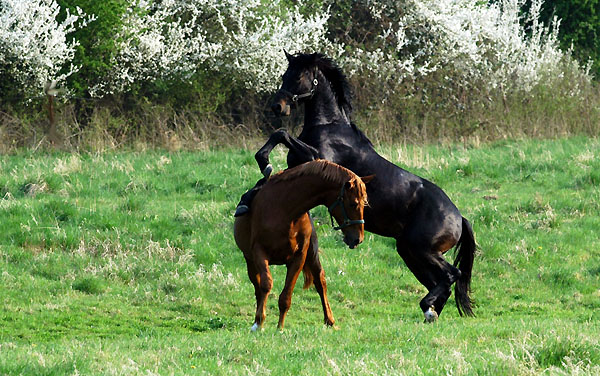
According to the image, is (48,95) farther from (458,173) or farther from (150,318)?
(150,318)

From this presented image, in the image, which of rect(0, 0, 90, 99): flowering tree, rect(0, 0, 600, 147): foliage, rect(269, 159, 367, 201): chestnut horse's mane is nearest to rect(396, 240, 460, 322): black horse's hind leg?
rect(269, 159, 367, 201): chestnut horse's mane

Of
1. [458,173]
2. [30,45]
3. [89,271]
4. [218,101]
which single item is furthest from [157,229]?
[218,101]

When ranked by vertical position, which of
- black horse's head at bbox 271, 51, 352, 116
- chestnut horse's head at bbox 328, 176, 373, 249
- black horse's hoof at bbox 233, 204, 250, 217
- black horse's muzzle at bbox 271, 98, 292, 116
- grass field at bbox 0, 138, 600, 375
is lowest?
grass field at bbox 0, 138, 600, 375

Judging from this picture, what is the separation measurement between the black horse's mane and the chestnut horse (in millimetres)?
1706

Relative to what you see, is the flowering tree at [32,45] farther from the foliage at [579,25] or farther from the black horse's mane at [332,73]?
the foliage at [579,25]

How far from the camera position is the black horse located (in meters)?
9.76

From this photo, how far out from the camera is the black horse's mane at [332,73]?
9.88 meters

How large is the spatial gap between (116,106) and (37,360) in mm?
16960

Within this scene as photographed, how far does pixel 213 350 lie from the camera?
723cm

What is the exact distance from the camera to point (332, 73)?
33.0 feet

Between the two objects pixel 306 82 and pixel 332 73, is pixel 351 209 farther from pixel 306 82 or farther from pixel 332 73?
pixel 332 73

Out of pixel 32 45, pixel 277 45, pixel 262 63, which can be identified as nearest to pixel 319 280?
pixel 32 45

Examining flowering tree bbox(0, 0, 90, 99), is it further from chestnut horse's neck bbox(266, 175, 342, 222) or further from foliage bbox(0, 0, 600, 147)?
chestnut horse's neck bbox(266, 175, 342, 222)

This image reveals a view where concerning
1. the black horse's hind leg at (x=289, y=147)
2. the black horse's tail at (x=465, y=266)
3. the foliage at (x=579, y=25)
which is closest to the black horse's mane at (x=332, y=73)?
the black horse's hind leg at (x=289, y=147)
